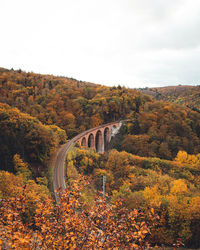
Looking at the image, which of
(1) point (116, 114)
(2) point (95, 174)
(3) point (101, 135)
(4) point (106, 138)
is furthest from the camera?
(1) point (116, 114)

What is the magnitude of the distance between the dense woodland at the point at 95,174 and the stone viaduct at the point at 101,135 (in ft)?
10.6

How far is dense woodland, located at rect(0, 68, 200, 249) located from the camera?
5914 millimetres

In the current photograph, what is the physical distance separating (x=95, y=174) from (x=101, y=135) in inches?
1221

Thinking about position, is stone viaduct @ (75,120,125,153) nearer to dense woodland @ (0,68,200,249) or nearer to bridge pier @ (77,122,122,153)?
bridge pier @ (77,122,122,153)

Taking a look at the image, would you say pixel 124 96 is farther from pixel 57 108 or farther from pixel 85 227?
pixel 85 227

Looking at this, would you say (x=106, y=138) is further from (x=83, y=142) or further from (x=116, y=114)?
(x=83, y=142)

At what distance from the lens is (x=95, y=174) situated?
29.8m

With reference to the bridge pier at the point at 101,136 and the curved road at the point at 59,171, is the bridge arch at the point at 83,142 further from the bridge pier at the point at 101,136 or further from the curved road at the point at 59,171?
the curved road at the point at 59,171

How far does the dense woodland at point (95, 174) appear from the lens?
5914 millimetres

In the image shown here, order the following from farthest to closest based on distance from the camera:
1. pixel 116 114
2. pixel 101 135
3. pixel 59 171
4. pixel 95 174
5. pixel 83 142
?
pixel 116 114 → pixel 101 135 → pixel 83 142 → pixel 95 174 → pixel 59 171

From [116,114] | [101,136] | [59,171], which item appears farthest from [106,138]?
[59,171]

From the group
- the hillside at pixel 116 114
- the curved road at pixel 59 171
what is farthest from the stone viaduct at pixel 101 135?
the curved road at pixel 59 171

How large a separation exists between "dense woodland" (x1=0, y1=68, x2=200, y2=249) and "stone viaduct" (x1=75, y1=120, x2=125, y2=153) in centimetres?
324

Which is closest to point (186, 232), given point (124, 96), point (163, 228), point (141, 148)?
point (163, 228)
